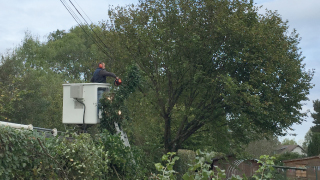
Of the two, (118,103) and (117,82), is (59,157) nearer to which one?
(118,103)

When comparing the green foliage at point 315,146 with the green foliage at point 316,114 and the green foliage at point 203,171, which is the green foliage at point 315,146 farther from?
the green foliage at point 203,171

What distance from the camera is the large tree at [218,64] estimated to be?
16.2 meters

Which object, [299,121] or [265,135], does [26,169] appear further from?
[299,121]

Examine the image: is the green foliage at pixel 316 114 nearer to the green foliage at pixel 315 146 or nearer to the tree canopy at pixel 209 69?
the green foliage at pixel 315 146

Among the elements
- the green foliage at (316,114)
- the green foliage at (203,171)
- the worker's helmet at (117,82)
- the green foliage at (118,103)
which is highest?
the green foliage at (316,114)

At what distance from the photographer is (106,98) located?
9.64 metres

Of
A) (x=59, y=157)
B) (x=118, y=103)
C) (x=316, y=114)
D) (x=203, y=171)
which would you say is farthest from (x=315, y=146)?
(x=203, y=171)

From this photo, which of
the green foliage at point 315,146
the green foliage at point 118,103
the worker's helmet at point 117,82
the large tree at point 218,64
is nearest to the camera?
the green foliage at point 118,103

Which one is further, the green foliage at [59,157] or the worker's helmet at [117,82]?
the worker's helmet at [117,82]

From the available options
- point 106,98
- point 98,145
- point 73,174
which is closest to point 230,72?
point 106,98

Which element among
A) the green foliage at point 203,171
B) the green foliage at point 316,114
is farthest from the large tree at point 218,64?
the green foliage at point 316,114

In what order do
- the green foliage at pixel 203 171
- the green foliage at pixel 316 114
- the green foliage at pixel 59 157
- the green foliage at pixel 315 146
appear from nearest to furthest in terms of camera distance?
the green foliage at pixel 203 171
the green foliage at pixel 59 157
the green foliage at pixel 315 146
the green foliage at pixel 316 114

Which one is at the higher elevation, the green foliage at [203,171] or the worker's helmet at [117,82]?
the worker's helmet at [117,82]

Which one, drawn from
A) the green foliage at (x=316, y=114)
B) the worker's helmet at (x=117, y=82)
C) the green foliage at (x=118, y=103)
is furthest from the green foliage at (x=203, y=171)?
the green foliage at (x=316, y=114)
